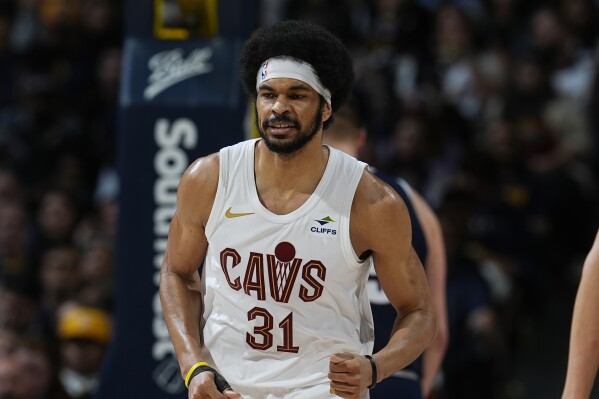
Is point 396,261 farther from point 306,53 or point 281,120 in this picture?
point 306,53

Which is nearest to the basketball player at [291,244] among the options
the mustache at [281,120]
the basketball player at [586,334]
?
the mustache at [281,120]

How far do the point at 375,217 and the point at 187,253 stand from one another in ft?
2.35

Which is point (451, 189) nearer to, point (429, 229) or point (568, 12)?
point (568, 12)

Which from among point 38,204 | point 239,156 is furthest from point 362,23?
point 239,156

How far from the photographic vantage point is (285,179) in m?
4.16

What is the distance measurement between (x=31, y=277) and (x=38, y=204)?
133cm

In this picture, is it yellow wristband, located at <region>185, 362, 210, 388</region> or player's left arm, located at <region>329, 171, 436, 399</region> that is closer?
yellow wristband, located at <region>185, 362, 210, 388</region>

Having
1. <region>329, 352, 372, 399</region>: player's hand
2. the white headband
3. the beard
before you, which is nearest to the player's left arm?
<region>329, 352, 372, 399</region>: player's hand

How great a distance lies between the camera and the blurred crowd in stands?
820cm

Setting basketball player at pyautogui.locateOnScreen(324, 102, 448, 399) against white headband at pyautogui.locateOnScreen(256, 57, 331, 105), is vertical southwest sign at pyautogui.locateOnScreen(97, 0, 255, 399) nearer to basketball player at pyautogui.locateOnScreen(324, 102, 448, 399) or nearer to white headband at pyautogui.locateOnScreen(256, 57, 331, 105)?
basketball player at pyautogui.locateOnScreen(324, 102, 448, 399)

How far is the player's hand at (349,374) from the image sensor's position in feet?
12.3

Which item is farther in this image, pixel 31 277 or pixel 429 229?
pixel 31 277

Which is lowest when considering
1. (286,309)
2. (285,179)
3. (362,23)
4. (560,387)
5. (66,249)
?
(560,387)

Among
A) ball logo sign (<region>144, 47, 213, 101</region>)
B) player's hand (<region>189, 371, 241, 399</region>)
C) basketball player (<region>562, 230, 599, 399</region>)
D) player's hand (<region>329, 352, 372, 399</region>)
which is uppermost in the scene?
ball logo sign (<region>144, 47, 213, 101</region>)
